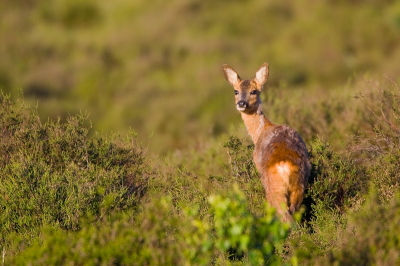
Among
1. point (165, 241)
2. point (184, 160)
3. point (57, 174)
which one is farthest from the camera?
point (184, 160)

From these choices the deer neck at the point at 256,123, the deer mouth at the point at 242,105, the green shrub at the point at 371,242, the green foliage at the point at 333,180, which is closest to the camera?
the green shrub at the point at 371,242

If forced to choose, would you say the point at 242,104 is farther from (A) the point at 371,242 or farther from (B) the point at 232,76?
(A) the point at 371,242

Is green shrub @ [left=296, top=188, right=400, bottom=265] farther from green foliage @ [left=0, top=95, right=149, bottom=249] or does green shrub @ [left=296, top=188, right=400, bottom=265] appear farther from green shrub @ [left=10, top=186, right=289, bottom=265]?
green foliage @ [left=0, top=95, right=149, bottom=249]

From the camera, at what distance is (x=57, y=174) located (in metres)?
7.07

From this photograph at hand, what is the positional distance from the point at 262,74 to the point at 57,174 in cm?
345

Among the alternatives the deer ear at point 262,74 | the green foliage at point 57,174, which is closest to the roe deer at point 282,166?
the deer ear at point 262,74

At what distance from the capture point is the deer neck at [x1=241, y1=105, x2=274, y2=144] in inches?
326

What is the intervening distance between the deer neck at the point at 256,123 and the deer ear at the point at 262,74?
0.54m

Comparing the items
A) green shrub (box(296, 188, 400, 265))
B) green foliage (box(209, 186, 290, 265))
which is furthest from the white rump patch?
green foliage (box(209, 186, 290, 265))

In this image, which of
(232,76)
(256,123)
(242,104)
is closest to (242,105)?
(242,104)

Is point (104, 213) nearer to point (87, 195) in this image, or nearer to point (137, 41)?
point (87, 195)

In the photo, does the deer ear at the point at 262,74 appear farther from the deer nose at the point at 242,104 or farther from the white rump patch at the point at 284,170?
the white rump patch at the point at 284,170

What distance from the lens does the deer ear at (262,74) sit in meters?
8.97

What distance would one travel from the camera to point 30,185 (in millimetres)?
6902
